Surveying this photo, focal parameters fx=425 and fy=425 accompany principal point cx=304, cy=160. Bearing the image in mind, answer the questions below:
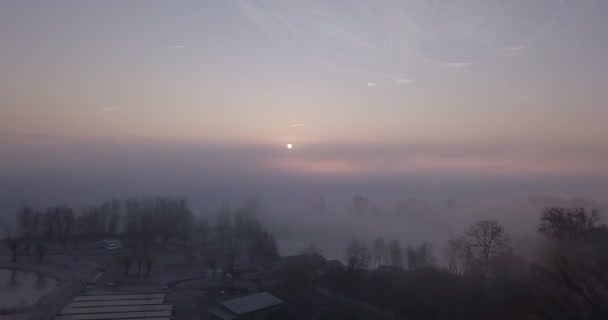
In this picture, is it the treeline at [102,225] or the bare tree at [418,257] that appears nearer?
the bare tree at [418,257]

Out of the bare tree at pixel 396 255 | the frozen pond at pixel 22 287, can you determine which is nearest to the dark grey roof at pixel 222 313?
the frozen pond at pixel 22 287

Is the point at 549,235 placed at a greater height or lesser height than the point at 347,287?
greater

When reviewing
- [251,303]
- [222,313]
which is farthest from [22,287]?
[251,303]

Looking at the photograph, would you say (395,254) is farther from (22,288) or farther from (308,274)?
(22,288)

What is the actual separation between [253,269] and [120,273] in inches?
135

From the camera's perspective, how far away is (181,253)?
1368 centimetres

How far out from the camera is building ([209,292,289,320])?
759 centimetres

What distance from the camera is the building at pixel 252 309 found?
7.59m

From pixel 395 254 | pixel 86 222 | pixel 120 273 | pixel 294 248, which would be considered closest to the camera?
pixel 120 273

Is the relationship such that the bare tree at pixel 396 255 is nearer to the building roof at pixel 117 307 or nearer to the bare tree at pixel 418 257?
the bare tree at pixel 418 257

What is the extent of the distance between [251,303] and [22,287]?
5827 mm

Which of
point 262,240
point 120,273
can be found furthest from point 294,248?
point 120,273

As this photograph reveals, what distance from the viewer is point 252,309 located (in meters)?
7.74

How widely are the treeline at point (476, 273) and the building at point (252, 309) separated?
5.56ft
